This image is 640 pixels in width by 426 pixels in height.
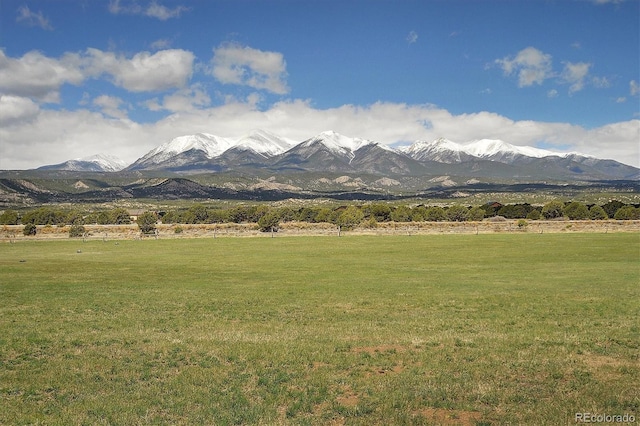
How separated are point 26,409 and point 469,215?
131212 mm

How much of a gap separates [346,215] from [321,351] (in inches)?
4231

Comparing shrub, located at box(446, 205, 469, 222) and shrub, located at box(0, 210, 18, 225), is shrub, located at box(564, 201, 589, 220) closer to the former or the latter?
shrub, located at box(446, 205, 469, 222)

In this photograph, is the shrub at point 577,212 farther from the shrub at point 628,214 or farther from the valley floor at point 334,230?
the valley floor at point 334,230

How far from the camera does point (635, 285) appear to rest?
3055 centimetres

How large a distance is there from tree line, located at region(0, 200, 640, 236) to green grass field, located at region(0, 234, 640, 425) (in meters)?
84.9

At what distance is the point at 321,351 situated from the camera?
52.1 feet

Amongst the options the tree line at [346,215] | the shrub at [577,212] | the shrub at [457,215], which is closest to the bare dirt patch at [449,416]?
the tree line at [346,215]

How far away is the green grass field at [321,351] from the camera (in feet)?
36.7

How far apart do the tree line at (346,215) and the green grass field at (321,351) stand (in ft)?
279

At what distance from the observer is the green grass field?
36.7ft

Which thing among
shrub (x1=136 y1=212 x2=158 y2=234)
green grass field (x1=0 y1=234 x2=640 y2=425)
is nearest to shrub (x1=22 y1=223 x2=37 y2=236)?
shrub (x1=136 y1=212 x2=158 y2=234)

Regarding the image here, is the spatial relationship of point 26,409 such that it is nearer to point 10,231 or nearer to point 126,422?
point 126,422

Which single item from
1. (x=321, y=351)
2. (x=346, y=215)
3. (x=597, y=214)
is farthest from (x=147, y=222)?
(x=597, y=214)

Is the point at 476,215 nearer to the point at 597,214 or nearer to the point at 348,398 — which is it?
the point at 597,214
